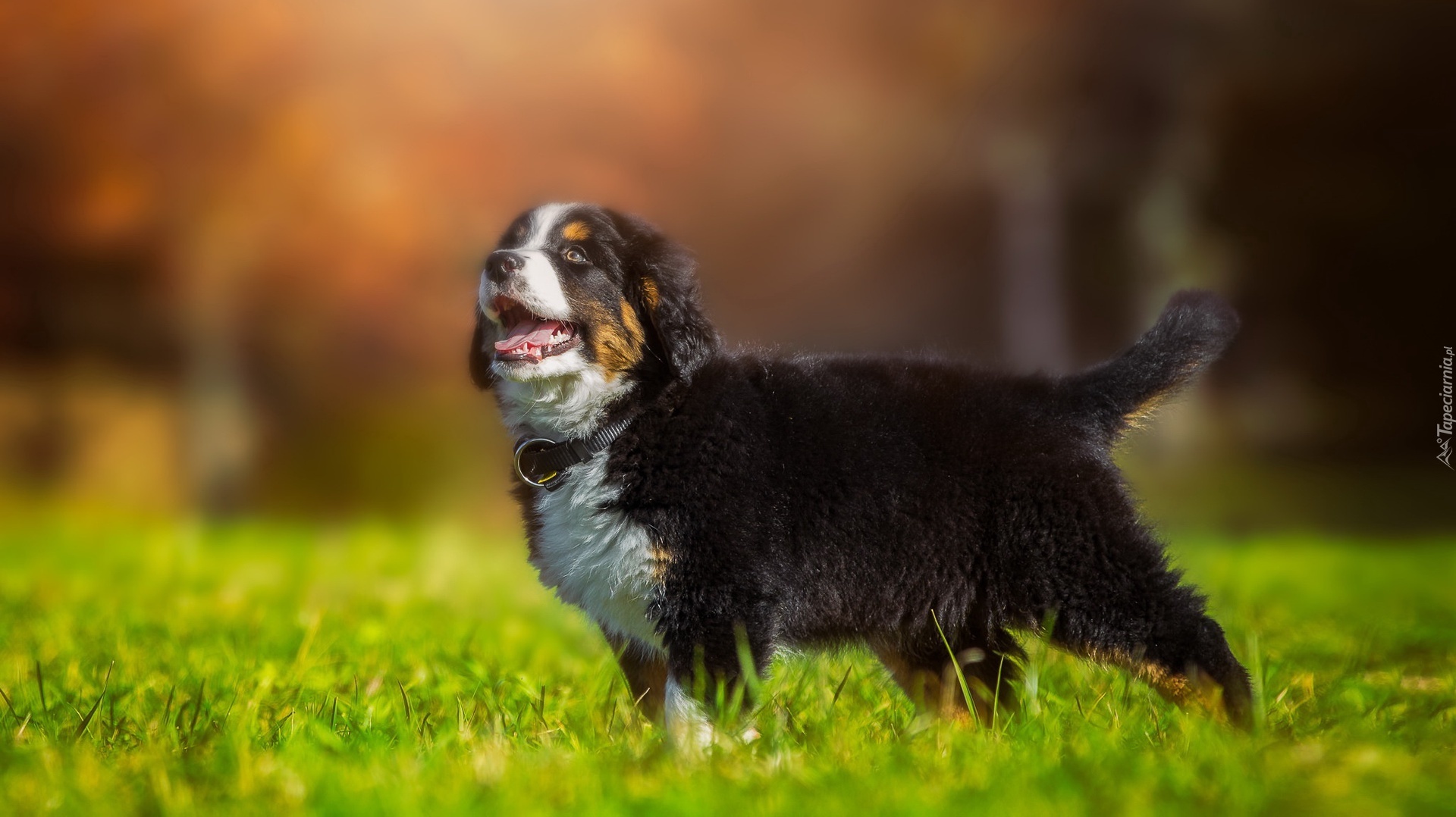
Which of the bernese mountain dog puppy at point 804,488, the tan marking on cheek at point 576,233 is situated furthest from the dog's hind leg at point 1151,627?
the tan marking on cheek at point 576,233

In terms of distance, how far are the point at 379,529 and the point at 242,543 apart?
3.17 ft

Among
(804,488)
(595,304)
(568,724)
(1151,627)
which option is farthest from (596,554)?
(1151,627)

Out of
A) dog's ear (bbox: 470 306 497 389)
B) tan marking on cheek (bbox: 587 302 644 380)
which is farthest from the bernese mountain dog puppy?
dog's ear (bbox: 470 306 497 389)

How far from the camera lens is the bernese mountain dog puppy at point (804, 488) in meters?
2.91

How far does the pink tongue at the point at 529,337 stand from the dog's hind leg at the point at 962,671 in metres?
1.27

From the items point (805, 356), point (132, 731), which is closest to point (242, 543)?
point (132, 731)

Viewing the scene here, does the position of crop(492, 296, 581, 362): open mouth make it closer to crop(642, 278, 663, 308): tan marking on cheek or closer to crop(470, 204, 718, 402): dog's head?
crop(470, 204, 718, 402): dog's head

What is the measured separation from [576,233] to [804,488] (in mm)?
986

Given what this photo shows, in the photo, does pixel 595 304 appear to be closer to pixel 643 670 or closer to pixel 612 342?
pixel 612 342

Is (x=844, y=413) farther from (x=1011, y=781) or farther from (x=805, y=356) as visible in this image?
(x=1011, y=781)

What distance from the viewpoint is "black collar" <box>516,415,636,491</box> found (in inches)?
123

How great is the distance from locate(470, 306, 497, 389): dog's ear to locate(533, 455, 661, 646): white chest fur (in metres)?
0.47

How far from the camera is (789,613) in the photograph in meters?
2.95

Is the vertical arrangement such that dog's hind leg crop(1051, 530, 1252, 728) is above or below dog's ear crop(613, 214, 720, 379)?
below
